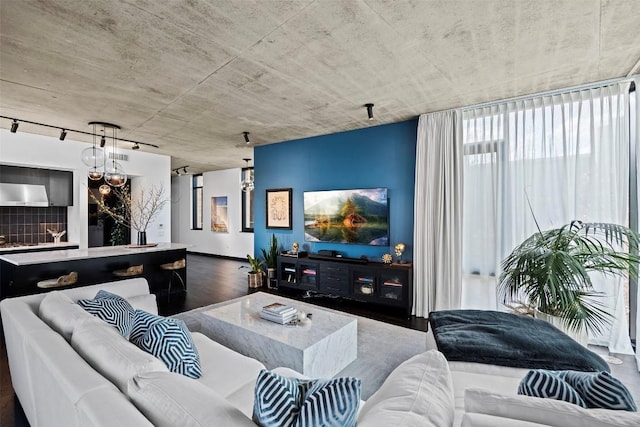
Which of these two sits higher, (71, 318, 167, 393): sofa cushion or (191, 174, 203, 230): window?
(191, 174, 203, 230): window

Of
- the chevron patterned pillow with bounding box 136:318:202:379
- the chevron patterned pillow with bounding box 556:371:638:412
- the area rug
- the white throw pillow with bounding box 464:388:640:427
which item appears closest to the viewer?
the white throw pillow with bounding box 464:388:640:427

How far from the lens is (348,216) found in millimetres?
4910

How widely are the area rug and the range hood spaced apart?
380cm

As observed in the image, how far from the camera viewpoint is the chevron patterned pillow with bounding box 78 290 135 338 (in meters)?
1.86

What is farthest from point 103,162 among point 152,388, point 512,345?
point 512,345

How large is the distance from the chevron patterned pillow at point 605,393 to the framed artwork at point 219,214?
352 inches

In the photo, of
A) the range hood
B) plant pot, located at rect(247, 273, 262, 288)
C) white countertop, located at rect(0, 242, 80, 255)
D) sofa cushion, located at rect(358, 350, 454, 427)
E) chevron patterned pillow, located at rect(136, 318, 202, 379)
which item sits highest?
the range hood

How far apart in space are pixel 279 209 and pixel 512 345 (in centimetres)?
459

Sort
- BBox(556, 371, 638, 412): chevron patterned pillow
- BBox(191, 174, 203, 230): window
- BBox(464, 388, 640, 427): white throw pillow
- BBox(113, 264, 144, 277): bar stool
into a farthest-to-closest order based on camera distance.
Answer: BBox(191, 174, 203, 230): window
BBox(113, 264, 144, 277): bar stool
BBox(556, 371, 638, 412): chevron patterned pillow
BBox(464, 388, 640, 427): white throw pillow

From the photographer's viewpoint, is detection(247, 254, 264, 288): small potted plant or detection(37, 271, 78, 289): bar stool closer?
detection(37, 271, 78, 289): bar stool

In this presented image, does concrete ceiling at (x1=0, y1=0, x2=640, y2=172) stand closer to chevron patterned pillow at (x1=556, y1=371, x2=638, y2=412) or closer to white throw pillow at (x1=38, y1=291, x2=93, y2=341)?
white throw pillow at (x1=38, y1=291, x2=93, y2=341)

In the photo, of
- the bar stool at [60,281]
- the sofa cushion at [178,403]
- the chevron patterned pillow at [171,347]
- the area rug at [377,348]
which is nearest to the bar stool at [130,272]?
the bar stool at [60,281]

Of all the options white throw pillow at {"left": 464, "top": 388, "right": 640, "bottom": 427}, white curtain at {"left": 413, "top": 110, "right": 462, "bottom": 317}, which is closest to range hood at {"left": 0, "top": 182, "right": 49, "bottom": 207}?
white curtain at {"left": 413, "top": 110, "right": 462, "bottom": 317}

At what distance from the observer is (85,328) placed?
1479mm
